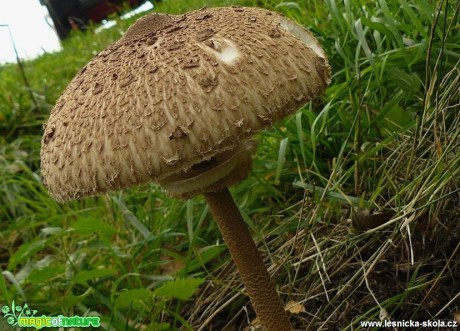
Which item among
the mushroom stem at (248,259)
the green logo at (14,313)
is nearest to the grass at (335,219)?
the green logo at (14,313)

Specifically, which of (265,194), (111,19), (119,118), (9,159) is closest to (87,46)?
(111,19)

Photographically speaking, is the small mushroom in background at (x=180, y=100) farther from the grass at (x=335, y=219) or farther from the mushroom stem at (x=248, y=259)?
the grass at (x=335, y=219)

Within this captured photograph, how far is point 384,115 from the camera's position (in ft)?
6.70

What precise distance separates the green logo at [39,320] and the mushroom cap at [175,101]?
754mm

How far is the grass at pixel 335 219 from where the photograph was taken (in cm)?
170

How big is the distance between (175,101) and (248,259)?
653mm

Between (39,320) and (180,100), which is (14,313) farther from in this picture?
(180,100)

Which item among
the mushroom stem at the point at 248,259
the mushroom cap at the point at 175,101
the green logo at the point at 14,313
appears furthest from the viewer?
the green logo at the point at 14,313

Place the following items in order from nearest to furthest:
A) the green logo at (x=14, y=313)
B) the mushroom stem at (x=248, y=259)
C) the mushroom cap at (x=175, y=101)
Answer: the mushroom cap at (x=175, y=101), the mushroom stem at (x=248, y=259), the green logo at (x=14, y=313)

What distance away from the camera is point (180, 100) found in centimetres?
123

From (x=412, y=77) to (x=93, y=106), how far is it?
48.9 inches

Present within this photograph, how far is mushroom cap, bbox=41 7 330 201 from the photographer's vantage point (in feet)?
3.95

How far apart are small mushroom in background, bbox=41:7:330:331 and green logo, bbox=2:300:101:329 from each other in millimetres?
748

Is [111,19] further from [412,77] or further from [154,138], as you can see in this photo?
[154,138]
